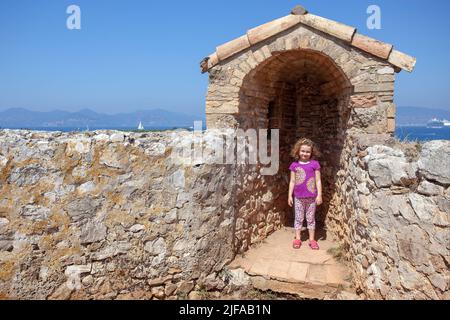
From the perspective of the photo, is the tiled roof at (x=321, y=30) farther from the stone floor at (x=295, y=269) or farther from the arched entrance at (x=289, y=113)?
the stone floor at (x=295, y=269)

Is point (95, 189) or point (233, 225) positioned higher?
point (95, 189)

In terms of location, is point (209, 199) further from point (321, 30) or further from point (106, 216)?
point (321, 30)

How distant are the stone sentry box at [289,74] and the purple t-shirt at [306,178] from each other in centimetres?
69

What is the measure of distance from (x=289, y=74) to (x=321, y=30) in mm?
1628

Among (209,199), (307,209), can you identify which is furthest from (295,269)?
(209,199)

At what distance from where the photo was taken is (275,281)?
414 cm

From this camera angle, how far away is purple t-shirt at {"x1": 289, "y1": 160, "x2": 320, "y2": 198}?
4902 millimetres

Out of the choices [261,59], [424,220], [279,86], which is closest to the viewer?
[424,220]

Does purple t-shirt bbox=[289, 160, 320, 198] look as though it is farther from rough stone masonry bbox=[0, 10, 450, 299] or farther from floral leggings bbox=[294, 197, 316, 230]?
rough stone masonry bbox=[0, 10, 450, 299]

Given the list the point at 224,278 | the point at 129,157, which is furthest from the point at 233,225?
the point at 129,157

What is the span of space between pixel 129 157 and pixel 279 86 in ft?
12.4

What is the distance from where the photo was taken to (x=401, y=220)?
2867mm

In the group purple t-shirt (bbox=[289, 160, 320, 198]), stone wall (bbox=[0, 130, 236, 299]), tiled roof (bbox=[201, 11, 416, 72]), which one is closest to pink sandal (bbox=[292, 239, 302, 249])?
purple t-shirt (bbox=[289, 160, 320, 198])
